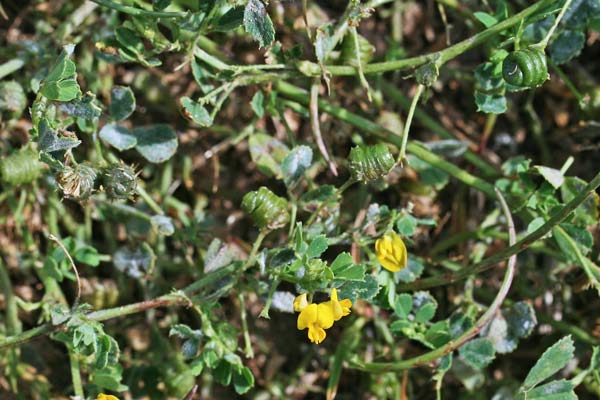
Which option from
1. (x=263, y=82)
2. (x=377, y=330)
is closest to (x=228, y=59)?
(x=263, y=82)

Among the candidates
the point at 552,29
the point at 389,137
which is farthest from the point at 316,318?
the point at 552,29

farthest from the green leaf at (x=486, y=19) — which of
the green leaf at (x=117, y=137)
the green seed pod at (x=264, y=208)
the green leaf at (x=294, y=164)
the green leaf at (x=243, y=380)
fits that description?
the green leaf at (x=243, y=380)

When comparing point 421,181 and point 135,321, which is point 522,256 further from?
point 135,321

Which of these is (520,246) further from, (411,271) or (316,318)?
(316,318)

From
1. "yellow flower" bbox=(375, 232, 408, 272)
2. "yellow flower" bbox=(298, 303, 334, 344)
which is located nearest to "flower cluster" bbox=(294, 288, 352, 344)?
"yellow flower" bbox=(298, 303, 334, 344)

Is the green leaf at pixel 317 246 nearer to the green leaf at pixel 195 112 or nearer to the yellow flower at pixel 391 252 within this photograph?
the yellow flower at pixel 391 252
